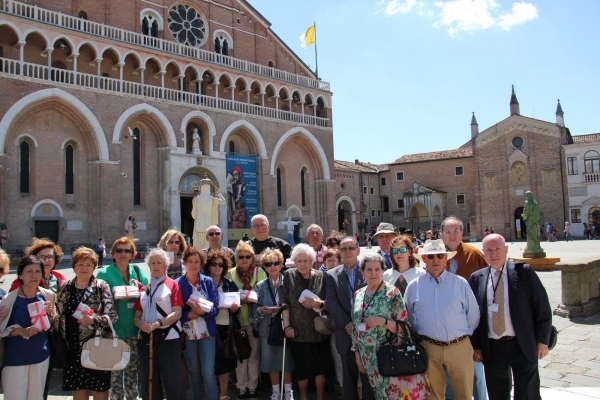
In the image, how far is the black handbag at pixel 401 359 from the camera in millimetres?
3936

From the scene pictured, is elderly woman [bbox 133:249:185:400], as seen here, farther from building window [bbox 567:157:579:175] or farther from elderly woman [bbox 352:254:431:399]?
building window [bbox 567:157:579:175]

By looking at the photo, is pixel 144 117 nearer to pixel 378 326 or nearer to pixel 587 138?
pixel 378 326

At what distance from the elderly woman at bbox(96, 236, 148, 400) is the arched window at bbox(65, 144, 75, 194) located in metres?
19.4

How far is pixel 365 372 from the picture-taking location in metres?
4.34

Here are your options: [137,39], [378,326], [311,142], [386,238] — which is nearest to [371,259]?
[378,326]

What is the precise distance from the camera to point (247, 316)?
5.64 metres

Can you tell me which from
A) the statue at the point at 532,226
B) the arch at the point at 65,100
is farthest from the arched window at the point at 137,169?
the statue at the point at 532,226

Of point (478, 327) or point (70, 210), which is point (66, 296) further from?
point (70, 210)

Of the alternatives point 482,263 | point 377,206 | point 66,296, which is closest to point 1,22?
point 66,296

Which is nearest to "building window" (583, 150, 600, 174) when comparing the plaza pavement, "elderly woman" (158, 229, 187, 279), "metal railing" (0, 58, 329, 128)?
"metal railing" (0, 58, 329, 128)

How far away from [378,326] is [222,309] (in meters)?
1.94

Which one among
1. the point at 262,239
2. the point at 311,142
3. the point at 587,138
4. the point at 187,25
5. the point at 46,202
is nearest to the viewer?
the point at 262,239

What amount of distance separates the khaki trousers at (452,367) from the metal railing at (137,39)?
22833 millimetres

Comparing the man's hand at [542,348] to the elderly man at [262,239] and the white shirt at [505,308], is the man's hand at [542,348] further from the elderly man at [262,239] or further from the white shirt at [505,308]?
the elderly man at [262,239]
